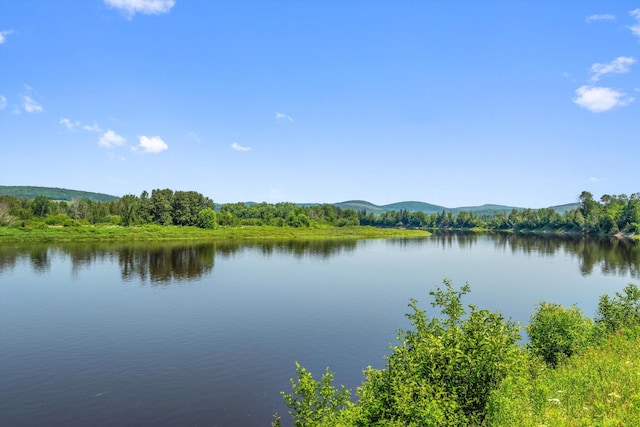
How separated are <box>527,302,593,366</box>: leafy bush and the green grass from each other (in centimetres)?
514

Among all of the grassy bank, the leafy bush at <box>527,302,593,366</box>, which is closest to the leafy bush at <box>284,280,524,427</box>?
the leafy bush at <box>527,302,593,366</box>

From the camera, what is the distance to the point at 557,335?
25.7m

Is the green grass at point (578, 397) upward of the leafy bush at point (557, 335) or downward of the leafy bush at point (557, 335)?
upward

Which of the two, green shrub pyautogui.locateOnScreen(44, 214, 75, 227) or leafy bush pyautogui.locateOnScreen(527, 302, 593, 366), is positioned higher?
green shrub pyautogui.locateOnScreen(44, 214, 75, 227)

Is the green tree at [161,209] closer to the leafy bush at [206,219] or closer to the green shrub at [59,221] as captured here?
the leafy bush at [206,219]

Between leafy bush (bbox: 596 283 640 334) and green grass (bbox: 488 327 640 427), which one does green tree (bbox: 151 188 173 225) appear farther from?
green grass (bbox: 488 327 640 427)

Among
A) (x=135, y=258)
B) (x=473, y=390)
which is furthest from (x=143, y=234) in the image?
(x=473, y=390)

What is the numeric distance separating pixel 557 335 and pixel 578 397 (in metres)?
12.2

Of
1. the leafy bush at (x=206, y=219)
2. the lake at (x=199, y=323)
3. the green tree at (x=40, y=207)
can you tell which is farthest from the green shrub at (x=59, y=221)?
the lake at (x=199, y=323)

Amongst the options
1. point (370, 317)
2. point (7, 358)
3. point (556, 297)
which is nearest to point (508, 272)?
point (556, 297)

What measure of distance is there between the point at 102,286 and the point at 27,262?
30.3m

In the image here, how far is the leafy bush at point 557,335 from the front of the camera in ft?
83.5

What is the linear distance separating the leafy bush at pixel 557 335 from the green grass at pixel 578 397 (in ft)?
16.9

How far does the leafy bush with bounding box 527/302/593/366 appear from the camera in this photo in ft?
83.5
